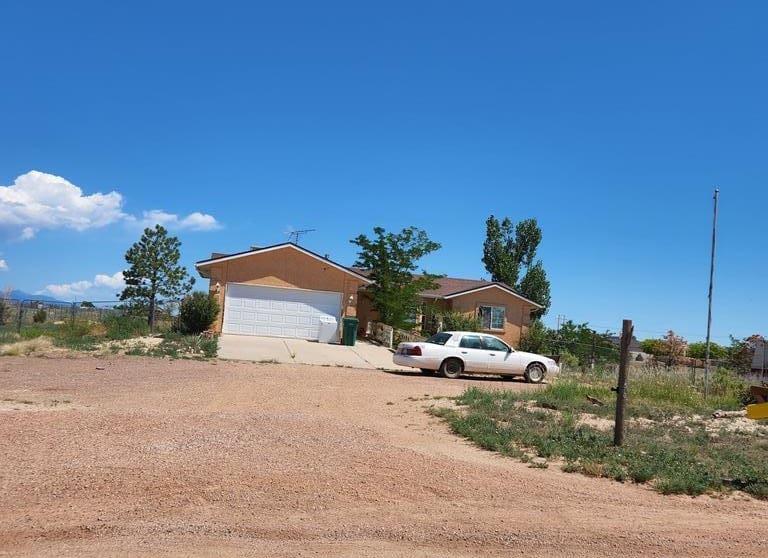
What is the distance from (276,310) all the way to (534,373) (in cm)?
1310

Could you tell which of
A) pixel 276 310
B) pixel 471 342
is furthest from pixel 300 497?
pixel 276 310

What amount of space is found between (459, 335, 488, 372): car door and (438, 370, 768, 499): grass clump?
13.7 ft

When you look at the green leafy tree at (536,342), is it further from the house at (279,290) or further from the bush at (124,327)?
the bush at (124,327)

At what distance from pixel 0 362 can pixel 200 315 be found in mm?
10104

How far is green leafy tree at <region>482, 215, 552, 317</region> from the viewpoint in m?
47.7

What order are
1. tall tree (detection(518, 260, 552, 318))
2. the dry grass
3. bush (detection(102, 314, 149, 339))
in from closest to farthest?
the dry grass → bush (detection(102, 314, 149, 339)) → tall tree (detection(518, 260, 552, 318))

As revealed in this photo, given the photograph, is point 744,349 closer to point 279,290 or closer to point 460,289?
point 460,289

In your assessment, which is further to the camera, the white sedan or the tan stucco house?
the tan stucco house

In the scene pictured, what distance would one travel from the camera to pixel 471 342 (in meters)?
19.9

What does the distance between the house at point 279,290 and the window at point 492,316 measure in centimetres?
930

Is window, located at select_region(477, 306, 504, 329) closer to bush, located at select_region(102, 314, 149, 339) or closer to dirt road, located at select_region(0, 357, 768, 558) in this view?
bush, located at select_region(102, 314, 149, 339)

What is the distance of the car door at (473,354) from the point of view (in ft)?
64.4

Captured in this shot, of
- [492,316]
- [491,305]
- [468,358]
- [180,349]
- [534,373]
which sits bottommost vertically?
[180,349]

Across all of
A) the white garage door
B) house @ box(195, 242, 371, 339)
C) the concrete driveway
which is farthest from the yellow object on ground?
the white garage door
